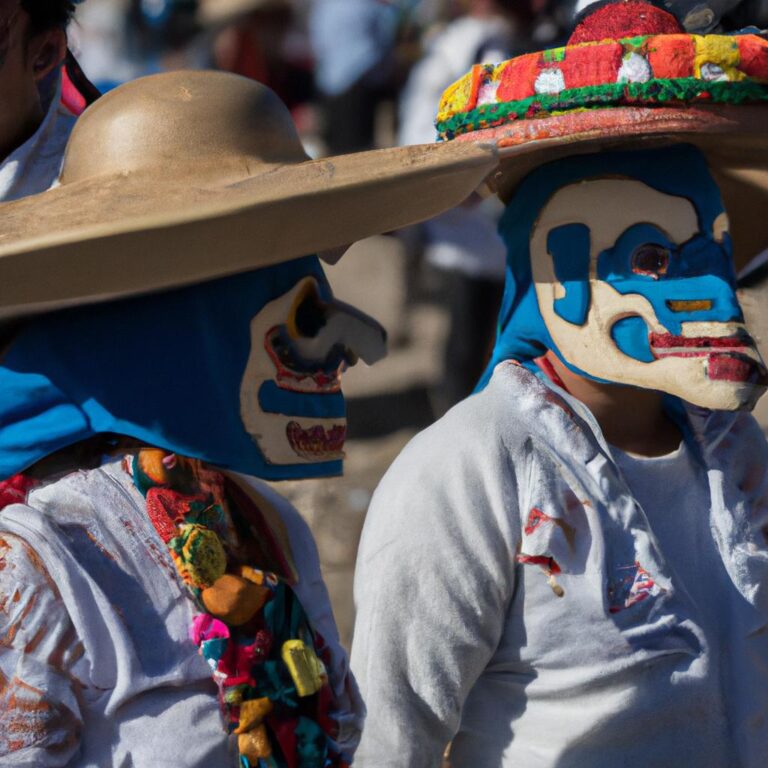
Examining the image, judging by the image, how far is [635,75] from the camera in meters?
2.82

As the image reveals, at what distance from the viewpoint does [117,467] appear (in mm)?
2098

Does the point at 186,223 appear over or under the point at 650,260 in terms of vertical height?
under

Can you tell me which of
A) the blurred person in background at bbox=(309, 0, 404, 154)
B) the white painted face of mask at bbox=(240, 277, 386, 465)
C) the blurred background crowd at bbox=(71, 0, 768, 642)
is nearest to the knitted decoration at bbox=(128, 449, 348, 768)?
the white painted face of mask at bbox=(240, 277, 386, 465)

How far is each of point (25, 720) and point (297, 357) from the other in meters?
0.65

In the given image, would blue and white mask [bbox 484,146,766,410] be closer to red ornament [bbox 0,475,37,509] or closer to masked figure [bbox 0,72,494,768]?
masked figure [bbox 0,72,494,768]

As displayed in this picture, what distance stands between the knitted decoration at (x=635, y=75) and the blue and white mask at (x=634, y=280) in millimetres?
189

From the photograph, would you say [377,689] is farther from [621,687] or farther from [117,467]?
[117,467]

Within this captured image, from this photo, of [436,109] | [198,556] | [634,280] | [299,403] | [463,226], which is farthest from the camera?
[463,226]

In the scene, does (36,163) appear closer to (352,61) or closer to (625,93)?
(625,93)

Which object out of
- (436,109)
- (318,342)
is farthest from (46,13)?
(436,109)

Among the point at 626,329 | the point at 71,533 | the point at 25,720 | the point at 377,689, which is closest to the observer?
the point at 25,720

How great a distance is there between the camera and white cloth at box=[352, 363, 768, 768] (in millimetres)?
2682

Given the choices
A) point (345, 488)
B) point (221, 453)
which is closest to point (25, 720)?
point (221, 453)

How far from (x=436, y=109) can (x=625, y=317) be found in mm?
2663
